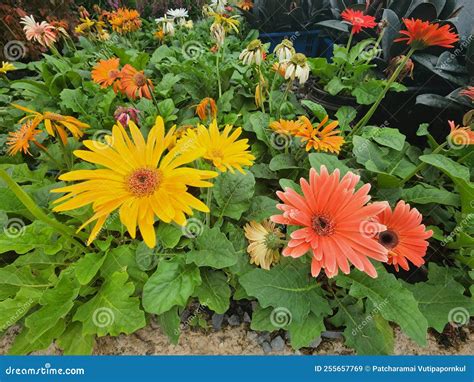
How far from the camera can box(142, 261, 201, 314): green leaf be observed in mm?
1184

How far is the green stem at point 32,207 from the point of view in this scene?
0.97 metres

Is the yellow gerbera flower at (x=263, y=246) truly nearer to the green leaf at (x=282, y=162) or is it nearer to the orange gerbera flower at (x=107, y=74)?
the green leaf at (x=282, y=162)

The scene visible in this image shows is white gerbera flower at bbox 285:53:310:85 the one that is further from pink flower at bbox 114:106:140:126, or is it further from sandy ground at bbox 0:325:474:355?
sandy ground at bbox 0:325:474:355

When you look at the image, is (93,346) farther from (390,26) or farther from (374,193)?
(390,26)

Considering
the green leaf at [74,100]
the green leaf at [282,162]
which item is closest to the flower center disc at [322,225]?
the green leaf at [282,162]

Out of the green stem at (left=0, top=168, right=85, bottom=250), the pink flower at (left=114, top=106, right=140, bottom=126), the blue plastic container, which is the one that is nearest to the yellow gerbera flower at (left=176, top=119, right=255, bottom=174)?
the pink flower at (left=114, top=106, right=140, bottom=126)

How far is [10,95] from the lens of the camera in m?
2.47

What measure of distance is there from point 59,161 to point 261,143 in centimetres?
101

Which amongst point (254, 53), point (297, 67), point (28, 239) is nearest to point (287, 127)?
point (297, 67)

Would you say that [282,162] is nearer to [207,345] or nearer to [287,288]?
[287,288]

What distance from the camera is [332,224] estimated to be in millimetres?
991

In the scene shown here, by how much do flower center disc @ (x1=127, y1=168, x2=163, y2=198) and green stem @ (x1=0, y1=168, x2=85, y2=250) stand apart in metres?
0.30

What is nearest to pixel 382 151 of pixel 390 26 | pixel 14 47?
pixel 390 26

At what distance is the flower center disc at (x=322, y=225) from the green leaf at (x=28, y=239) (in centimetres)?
95
